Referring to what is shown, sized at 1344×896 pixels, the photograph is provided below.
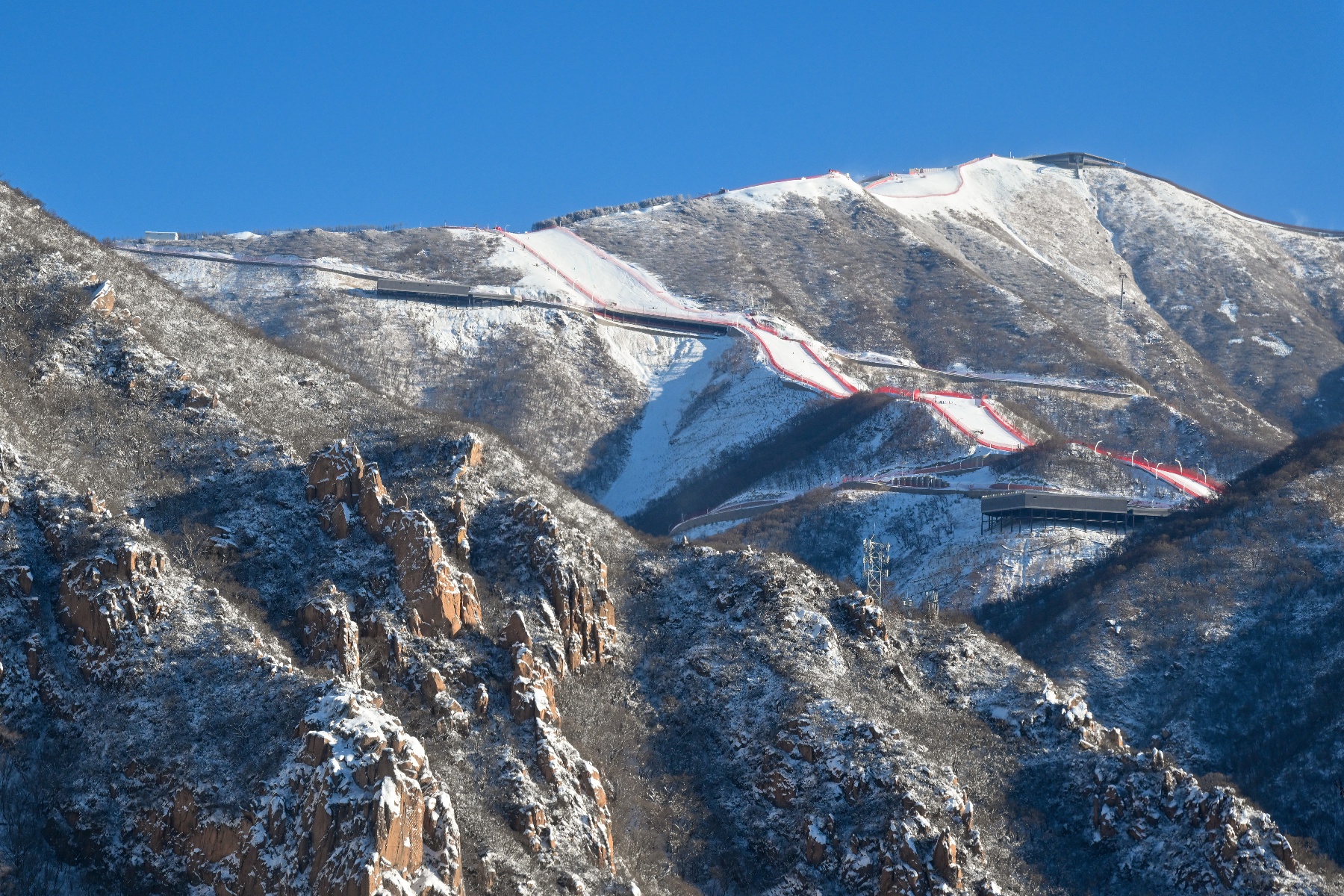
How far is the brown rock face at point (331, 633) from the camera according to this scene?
6900 cm

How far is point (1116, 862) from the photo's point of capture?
71188mm

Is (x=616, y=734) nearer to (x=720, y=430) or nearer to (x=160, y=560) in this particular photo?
(x=160, y=560)

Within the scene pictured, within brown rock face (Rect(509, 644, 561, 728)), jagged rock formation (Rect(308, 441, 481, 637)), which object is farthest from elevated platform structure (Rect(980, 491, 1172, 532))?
brown rock face (Rect(509, 644, 561, 728))

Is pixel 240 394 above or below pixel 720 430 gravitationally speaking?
below

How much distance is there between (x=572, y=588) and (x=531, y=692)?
9679 mm

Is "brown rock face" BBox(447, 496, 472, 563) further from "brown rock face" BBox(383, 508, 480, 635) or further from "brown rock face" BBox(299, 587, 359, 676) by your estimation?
"brown rock face" BBox(299, 587, 359, 676)

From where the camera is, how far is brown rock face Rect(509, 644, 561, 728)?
69.2m

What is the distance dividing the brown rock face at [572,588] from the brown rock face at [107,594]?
710 inches

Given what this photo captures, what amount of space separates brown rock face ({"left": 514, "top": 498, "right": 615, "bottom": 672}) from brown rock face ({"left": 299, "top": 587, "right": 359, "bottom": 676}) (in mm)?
10488

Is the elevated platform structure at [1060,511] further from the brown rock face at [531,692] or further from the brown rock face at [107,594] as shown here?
the brown rock face at [107,594]

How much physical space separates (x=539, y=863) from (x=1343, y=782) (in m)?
42.3

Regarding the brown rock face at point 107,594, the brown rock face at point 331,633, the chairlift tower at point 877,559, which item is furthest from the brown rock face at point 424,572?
the chairlift tower at point 877,559

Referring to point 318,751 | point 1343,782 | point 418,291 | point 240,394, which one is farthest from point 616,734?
point 418,291

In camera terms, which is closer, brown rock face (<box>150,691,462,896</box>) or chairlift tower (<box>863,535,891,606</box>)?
brown rock face (<box>150,691,462,896</box>)
